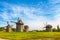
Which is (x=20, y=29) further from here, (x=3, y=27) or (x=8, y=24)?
(x=3, y=27)

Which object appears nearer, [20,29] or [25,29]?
[20,29]

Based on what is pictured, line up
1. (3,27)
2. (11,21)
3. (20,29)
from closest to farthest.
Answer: (20,29), (11,21), (3,27)

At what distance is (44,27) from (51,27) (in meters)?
5.96

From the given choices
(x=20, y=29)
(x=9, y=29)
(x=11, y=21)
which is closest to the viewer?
(x=20, y=29)

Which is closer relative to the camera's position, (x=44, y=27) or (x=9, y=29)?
(x=9, y=29)

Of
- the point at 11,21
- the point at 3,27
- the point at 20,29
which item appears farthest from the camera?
the point at 3,27

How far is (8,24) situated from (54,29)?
2710 centimetres

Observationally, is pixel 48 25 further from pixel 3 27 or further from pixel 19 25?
pixel 3 27

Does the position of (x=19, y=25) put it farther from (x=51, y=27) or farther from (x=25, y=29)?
(x=51, y=27)

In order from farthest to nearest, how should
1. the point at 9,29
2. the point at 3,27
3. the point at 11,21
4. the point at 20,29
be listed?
the point at 3,27 < the point at 11,21 < the point at 9,29 < the point at 20,29

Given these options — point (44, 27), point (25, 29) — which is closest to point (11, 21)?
point (25, 29)

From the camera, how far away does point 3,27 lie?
3942 inches

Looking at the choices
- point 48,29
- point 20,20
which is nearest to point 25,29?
point 20,20

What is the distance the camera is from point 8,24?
306 feet
